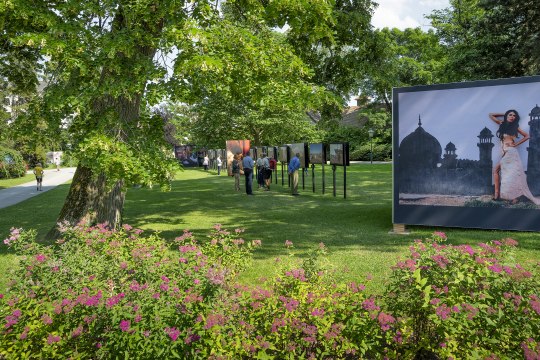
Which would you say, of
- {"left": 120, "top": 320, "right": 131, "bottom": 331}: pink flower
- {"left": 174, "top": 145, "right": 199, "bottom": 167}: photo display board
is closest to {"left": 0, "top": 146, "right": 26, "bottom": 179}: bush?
{"left": 174, "top": 145, "right": 199, "bottom": 167}: photo display board

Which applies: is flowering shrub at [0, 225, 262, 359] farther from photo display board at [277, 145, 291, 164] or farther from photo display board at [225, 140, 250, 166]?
photo display board at [225, 140, 250, 166]

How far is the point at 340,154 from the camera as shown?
20453 mm

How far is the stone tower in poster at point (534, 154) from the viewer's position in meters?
10.6

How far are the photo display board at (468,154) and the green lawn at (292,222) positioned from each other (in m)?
0.52

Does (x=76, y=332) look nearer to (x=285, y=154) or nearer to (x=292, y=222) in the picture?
(x=292, y=222)

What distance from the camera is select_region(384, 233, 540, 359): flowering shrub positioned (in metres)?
3.62

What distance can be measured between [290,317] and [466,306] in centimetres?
142

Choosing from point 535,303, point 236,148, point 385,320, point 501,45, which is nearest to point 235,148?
point 236,148

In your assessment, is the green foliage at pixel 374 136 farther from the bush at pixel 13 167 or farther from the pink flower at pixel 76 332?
the pink flower at pixel 76 332

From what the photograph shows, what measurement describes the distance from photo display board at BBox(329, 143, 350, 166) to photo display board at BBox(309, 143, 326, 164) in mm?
2102

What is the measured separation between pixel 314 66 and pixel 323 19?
5918 millimetres

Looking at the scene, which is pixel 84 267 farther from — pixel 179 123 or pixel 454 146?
pixel 179 123

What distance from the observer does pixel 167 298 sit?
4156 millimetres


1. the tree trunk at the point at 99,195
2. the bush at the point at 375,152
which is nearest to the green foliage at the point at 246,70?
the tree trunk at the point at 99,195
